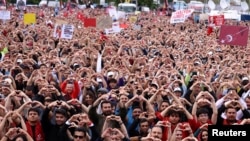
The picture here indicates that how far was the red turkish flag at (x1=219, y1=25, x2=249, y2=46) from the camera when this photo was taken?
17.0m

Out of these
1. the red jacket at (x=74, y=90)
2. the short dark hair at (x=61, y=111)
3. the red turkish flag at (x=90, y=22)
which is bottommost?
the red jacket at (x=74, y=90)

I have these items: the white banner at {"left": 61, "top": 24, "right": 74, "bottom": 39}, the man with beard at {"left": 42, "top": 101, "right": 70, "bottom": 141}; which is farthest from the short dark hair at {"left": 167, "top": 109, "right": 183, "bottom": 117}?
the white banner at {"left": 61, "top": 24, "right": 74, "bottom": 39}

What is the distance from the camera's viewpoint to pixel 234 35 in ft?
56.6

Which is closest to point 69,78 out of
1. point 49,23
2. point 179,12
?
point 179,12

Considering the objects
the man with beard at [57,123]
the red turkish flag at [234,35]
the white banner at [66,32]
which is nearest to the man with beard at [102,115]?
the man with beard at [57,123]

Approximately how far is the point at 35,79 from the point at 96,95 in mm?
1306

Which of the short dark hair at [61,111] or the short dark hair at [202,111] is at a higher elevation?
the short dark hair at [61,111]

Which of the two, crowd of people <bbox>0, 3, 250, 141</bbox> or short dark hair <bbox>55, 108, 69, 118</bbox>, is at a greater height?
short dark hair <bbox>55, 108, 69, 118</bbox>

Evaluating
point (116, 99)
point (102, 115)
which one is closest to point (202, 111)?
point (102, 115)

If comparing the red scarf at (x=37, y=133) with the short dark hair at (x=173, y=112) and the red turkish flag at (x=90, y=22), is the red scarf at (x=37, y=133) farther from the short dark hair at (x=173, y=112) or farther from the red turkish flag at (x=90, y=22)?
the red turkish flag at (x=90, y=22)

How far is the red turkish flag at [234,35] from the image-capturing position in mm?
17047

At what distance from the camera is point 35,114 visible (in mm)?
8188

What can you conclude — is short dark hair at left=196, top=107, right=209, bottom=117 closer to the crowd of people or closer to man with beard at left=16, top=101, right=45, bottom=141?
the crowd of people

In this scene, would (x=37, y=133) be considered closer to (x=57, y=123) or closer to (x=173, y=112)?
(x=57, y=123)
